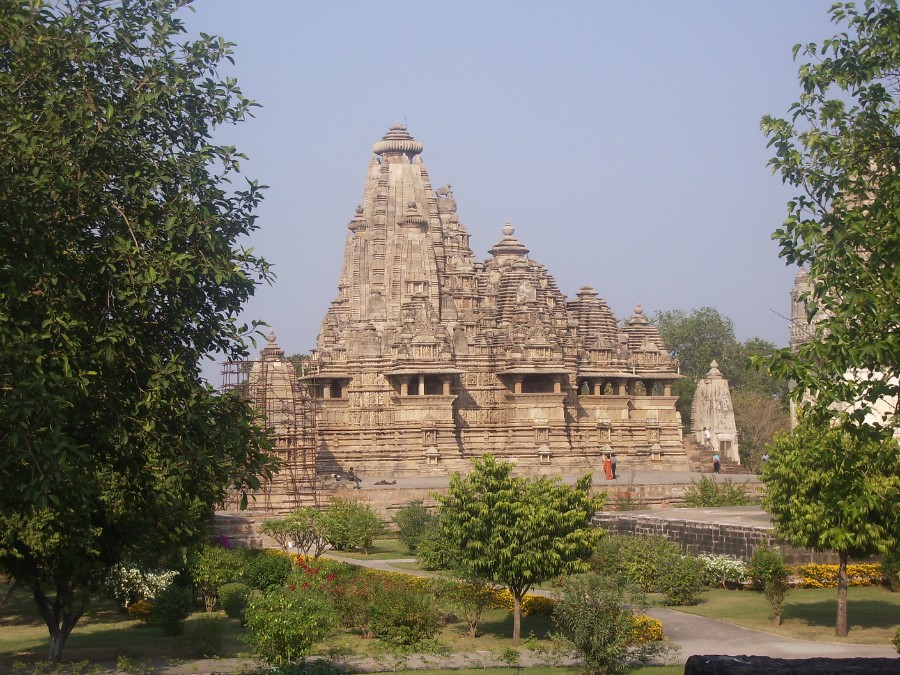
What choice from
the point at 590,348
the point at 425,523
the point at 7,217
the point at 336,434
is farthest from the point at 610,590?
the point at 590,348

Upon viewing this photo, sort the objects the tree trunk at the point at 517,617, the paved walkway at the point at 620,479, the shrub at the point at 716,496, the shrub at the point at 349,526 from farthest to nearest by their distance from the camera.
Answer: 1. the paved walkway at the point at 620,479
2. the shrub at the point at 716,496
3. the shrub at the point at 349,526
4. the tree trunk at the point at 517,617

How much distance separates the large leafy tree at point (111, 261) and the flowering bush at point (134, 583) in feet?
33.0

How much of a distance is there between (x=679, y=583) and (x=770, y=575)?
1.73 metres

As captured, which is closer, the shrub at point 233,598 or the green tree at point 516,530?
the green tree at point 516,530

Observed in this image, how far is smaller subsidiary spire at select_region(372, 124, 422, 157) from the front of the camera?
180 ft

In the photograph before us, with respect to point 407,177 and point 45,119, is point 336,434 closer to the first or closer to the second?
point 407,177

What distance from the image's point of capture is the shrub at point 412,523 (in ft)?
108

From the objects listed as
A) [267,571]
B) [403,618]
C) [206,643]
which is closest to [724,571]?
[403,618]

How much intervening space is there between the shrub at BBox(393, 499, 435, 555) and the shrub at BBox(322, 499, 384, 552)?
2.51 feet

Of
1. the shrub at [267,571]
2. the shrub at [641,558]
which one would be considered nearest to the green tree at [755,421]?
the shrub at [641,558]

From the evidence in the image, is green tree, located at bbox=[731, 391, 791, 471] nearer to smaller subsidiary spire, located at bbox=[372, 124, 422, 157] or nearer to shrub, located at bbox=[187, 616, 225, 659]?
smaller subsidiary spire, located at bbox=[372, 124, 422, 157]

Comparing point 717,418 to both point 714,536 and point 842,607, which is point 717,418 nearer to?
point 714,536

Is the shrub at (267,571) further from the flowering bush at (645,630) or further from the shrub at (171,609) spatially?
the flowering bush at (645,630)

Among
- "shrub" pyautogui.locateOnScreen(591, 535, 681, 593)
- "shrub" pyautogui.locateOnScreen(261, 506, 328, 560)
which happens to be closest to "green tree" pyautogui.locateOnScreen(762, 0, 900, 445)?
"shrub" pyautogui.locateOnScreen(591, 535, 681, 593)
